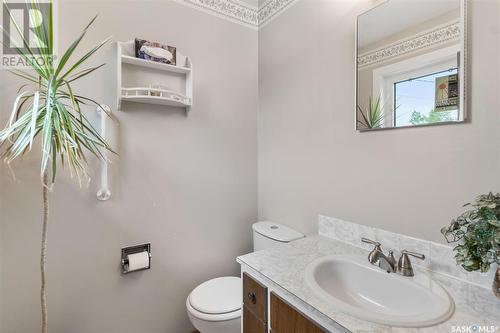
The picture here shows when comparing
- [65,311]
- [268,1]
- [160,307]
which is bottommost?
[160,307]

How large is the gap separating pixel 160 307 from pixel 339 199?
138cm

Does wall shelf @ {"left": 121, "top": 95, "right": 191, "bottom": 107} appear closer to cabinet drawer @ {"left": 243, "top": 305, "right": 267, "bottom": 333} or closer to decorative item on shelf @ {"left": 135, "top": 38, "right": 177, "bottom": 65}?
decorative item on shelf @ {"left": 135, "top": 38, "right": 177, "bottom": 65}

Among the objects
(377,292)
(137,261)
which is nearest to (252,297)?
(377,292)

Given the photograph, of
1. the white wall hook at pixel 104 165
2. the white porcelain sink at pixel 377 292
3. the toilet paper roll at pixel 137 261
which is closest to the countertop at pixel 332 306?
the white porcelain sink at pixel 377 292

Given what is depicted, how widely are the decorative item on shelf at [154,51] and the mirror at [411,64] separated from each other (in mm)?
1117

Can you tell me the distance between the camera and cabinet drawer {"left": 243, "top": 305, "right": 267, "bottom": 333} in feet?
3.35

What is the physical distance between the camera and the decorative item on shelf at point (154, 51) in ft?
4.80

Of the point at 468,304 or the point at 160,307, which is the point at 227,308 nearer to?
the point at 160,307

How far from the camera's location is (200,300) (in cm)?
144

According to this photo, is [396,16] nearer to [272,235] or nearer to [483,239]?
[483,239]

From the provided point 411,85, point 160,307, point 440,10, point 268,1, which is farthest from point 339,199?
point 268,1

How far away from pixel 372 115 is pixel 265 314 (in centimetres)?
104

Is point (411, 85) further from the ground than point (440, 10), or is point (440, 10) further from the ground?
point (440, 10)

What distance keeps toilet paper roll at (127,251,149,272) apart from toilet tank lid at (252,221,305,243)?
2.42 ft
